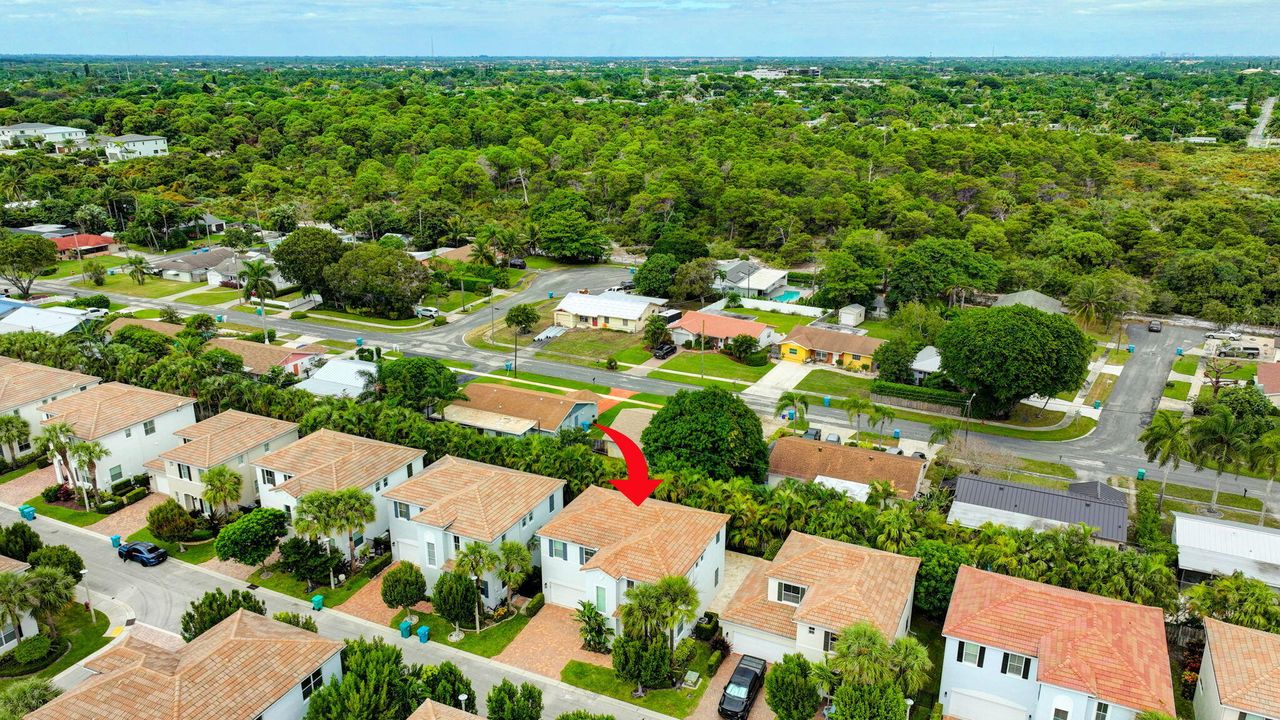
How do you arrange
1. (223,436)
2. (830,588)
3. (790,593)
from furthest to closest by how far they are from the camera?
(223,436), (790,593), (830,588)

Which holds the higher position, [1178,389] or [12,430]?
[12,430]

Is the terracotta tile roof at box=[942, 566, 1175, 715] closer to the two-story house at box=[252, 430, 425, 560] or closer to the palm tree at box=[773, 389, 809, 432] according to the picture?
the palm tree at box=[773, 389, 809, 432]

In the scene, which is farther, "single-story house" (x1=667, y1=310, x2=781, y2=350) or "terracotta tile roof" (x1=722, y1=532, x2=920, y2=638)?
"single-story house" (x1=667, y1=310, x2=781, y2=350)

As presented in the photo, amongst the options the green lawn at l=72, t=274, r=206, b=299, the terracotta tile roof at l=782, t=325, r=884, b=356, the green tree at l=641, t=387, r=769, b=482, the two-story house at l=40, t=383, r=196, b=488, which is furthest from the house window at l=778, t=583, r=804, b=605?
the green lawn at l=72, t=274, r=206, b=299

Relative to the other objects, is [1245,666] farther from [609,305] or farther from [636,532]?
[609,305]

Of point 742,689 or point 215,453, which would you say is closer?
point 742,689

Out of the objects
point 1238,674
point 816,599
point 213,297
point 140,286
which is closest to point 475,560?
point 816,599

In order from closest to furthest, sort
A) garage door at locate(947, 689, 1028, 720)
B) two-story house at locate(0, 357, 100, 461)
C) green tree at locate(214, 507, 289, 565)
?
1. garage door at locate(947, 689, 1028, 720)
2. green tree at locate(214, 507, 289, 565)
3. two-story house at locate(0, 357, 100, 461)
